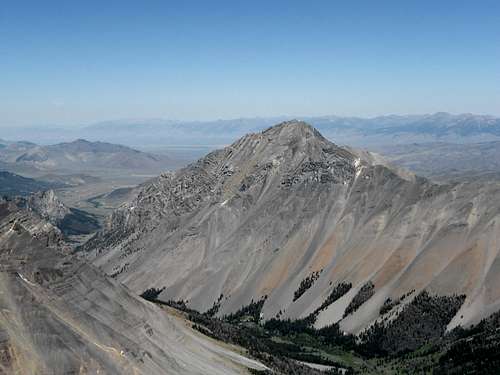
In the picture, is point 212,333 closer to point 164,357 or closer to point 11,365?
point 164,357

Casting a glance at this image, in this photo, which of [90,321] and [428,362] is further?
A: [428,362]

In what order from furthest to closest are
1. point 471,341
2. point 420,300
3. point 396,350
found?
point 420,300, point 396,350, point 471,341

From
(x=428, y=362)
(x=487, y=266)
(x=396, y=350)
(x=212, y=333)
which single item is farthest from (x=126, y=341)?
(x=487, y=266)

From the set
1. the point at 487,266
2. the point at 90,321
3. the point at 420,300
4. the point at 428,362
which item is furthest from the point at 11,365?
the point at 487,266

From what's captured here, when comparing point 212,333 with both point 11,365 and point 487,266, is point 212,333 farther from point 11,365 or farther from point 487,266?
point 487,266

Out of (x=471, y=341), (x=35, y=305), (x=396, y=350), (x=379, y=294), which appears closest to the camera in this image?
(x=35, y=305)

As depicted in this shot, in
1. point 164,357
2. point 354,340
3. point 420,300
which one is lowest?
point 354,340

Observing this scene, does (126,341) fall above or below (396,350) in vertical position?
above
